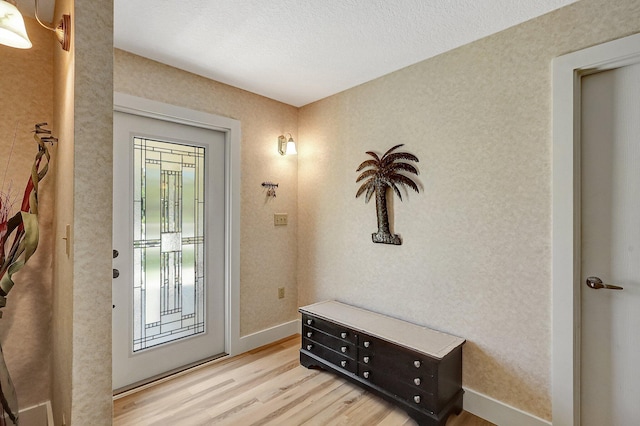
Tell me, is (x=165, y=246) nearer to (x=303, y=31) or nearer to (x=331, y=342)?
(x=331, y=342)

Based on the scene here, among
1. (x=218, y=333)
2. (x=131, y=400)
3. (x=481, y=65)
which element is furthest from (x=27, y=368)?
(x=481, y=65)

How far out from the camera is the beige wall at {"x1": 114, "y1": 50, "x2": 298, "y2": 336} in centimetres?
255

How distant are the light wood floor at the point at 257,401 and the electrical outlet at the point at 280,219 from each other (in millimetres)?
1277

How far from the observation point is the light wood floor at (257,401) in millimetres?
1943

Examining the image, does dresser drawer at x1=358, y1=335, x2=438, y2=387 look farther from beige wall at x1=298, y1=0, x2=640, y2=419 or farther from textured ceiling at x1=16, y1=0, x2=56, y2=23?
textured ceiling at x1=16, y1=0, x2=56, y2=23

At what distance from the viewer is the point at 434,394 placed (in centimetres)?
185

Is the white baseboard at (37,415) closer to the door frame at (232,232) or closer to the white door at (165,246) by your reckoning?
the white door at (165,246)

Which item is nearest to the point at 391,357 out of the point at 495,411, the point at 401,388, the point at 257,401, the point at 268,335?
the point at 401,388

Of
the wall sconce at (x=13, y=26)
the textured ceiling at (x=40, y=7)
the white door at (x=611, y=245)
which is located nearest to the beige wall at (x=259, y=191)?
the textured ceiling at (x=40, y=7)

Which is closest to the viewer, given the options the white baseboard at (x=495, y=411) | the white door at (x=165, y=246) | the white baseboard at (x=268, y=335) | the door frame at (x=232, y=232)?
the white baseboard at (x=495, y=411)

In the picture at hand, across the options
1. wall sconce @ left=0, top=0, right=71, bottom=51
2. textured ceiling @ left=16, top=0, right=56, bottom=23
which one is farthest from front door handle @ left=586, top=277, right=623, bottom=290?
textured ceiling @ left=16, top=0, right=56, bottom=23

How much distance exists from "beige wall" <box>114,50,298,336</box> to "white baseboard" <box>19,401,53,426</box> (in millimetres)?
1335

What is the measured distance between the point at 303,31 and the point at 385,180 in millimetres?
1197

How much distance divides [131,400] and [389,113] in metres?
2.81
